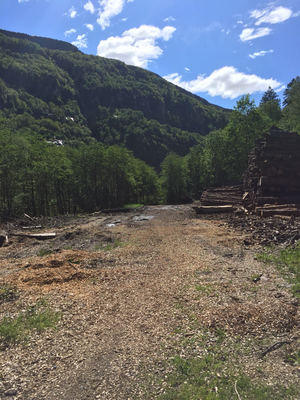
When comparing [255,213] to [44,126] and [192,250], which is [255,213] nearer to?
[192,250]

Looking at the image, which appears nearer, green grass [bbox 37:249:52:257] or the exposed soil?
the exposed soil

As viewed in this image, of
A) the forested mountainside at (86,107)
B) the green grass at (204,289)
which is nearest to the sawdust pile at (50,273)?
the green grass at (204,289)

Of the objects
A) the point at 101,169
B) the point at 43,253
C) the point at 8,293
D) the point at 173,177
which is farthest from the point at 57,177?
the point at 8,293

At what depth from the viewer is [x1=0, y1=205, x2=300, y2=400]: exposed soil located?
11.7 feet

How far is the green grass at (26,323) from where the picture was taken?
4.55 m

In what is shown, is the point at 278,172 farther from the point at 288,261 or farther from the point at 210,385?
the point at 210,385

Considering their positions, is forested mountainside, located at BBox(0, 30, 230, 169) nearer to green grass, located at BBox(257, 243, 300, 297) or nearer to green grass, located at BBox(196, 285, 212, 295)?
green grass, located at BBox(257, 243, 300, 297)

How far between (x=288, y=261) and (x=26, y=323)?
7.65m

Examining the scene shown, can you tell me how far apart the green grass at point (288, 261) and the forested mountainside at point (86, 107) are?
11297 centimetres

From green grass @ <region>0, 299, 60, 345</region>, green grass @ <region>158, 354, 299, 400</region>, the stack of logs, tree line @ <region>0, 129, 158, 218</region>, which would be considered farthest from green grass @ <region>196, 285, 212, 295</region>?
tree line @ <region>0, 129, 158, 218</region>

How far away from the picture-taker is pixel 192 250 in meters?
9.75

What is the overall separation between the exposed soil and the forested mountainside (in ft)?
375

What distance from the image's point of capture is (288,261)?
293 inches

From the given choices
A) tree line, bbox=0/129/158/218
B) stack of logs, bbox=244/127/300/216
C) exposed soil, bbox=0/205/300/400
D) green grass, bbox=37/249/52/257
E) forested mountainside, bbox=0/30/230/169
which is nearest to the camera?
exposed soil, bbox=0/205/300/400
